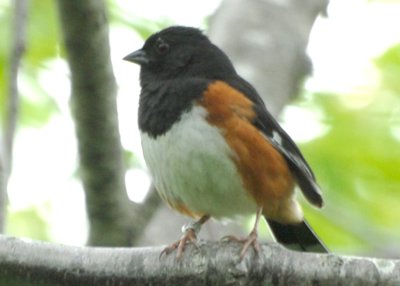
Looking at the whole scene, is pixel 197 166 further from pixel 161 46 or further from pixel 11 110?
pixel 161 46

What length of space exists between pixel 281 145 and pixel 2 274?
5.73 ft

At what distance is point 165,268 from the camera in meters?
3.39

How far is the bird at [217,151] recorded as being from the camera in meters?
4.36

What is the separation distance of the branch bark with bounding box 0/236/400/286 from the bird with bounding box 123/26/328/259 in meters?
0.66

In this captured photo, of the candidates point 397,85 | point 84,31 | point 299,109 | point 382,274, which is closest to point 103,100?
point 84,31

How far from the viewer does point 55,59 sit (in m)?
6.42

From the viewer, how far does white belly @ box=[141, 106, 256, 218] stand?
433cm

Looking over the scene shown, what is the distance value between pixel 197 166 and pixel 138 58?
38.6 inches

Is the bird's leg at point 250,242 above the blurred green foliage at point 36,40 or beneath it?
above

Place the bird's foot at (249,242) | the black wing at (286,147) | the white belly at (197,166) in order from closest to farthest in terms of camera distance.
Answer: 1. the bird's foot at (249,242)
2. the white belly at (197,166)
3. the black wing at (286,147)

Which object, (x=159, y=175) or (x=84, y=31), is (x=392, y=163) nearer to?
(x=159, y=175)

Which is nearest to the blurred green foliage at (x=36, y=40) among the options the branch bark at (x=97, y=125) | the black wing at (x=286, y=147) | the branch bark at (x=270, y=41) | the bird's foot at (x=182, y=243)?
the branch bark at (x=270, y=41)

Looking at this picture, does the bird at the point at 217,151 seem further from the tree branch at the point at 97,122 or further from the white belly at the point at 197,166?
the tree branch at the point at 97,122

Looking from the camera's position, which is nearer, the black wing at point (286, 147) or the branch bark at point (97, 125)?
the branch bark at point (97, 125)
